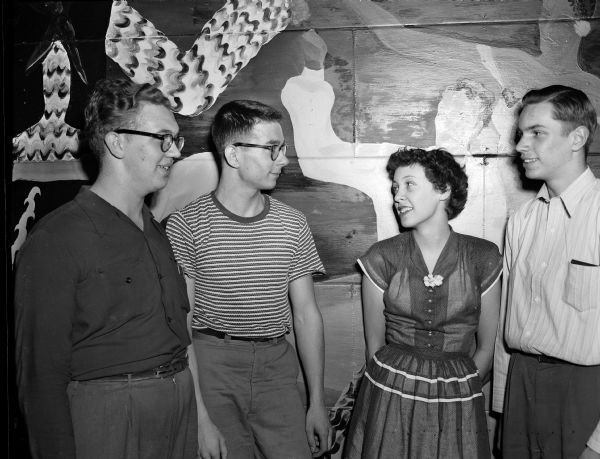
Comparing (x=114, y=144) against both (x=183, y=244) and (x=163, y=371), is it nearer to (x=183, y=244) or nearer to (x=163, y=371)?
(x=183, y=244)

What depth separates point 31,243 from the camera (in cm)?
193

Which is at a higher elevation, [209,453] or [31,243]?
[31,243]

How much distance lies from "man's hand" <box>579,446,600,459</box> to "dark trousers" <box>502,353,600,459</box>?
0.27 ft

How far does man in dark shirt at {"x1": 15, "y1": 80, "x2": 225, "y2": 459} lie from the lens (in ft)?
6.15

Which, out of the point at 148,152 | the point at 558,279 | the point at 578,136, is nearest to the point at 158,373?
the point at 148,152

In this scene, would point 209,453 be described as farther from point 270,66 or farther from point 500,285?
point 270,66

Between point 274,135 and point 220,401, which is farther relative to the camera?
point 274,135

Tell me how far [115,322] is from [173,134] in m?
0.79

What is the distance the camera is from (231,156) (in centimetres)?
276

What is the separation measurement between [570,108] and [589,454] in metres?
1.43

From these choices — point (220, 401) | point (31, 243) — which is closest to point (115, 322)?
point (31, 243)

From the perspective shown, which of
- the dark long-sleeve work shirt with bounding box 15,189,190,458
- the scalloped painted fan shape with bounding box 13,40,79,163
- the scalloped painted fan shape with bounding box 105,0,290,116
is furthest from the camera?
the scalloped painted fan shape with bounding box 13,40,79,163

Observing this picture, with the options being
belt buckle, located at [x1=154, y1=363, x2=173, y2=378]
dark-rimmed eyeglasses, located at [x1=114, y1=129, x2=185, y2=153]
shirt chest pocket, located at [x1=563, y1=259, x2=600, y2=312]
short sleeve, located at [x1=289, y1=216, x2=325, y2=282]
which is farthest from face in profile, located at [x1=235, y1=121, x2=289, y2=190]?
shirt chest pocket, located at [x1=563, y1=259, x2=600, y2=312]

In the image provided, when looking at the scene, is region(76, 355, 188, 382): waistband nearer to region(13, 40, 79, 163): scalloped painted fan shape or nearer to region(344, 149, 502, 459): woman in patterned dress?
region(344, 149, 502, 459): woman in patterned dress
